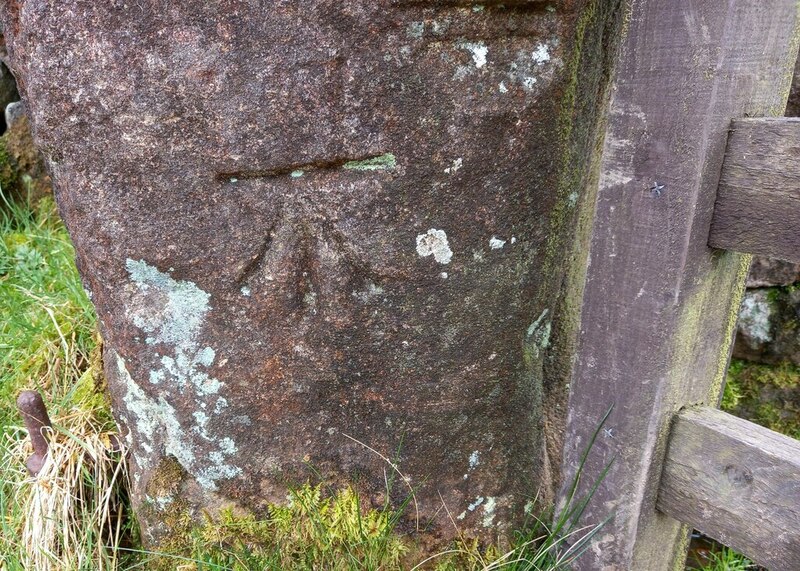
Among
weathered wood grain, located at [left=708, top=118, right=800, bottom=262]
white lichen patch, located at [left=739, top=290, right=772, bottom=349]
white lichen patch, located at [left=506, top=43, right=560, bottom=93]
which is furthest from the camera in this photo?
white lichen patch, located at [left=739, top=290, right=772, bottom=349]

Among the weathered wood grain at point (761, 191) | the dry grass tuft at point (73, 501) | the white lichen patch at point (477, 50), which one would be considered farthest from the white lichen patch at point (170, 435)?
the weathered wood grain at point (761, 191)

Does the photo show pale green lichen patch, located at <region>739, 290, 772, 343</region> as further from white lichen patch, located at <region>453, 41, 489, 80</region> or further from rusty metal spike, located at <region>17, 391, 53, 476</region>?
rusty metal spike, located at <region>17, 391, 53, 476</region>

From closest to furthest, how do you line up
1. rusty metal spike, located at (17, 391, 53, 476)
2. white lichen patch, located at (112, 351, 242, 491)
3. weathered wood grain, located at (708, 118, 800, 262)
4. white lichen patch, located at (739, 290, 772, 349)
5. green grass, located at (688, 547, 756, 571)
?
1. weathered wood grain, located at (708, 118, 800, 262)
2. white lichen patch, located at (112, 351, 242, 491)
3. rusty metal spike, located at (17, 391, 53, 476)
4. green grass, located at (688, 547, 756, 571)
5. white lichen patch, located at (739, 290, 772, 349)

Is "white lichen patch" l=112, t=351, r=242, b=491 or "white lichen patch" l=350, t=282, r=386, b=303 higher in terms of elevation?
"white lichen patch" l=350, t=282, r=386, b=303

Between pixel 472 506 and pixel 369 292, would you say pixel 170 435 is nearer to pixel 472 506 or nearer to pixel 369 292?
pixel 369 292

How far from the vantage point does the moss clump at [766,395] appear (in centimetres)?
178

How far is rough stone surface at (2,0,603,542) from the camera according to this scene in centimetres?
103

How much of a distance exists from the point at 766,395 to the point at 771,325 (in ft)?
0.65

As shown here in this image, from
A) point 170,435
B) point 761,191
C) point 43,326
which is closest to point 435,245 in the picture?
point 761,191

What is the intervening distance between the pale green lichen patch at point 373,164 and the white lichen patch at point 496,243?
224 millimetres

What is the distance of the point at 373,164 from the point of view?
1104 mm

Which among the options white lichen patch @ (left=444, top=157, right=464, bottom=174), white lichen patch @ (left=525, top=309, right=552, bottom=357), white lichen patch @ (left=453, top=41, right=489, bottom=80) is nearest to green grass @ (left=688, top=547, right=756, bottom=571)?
white lichen patch @ (left=525, top=309, right=552, bottom=357)

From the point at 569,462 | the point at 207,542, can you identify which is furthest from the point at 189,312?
the point at 569,462

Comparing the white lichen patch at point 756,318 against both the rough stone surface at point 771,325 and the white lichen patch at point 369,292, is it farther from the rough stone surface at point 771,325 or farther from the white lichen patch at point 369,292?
the white lichen patch at point 369,292
